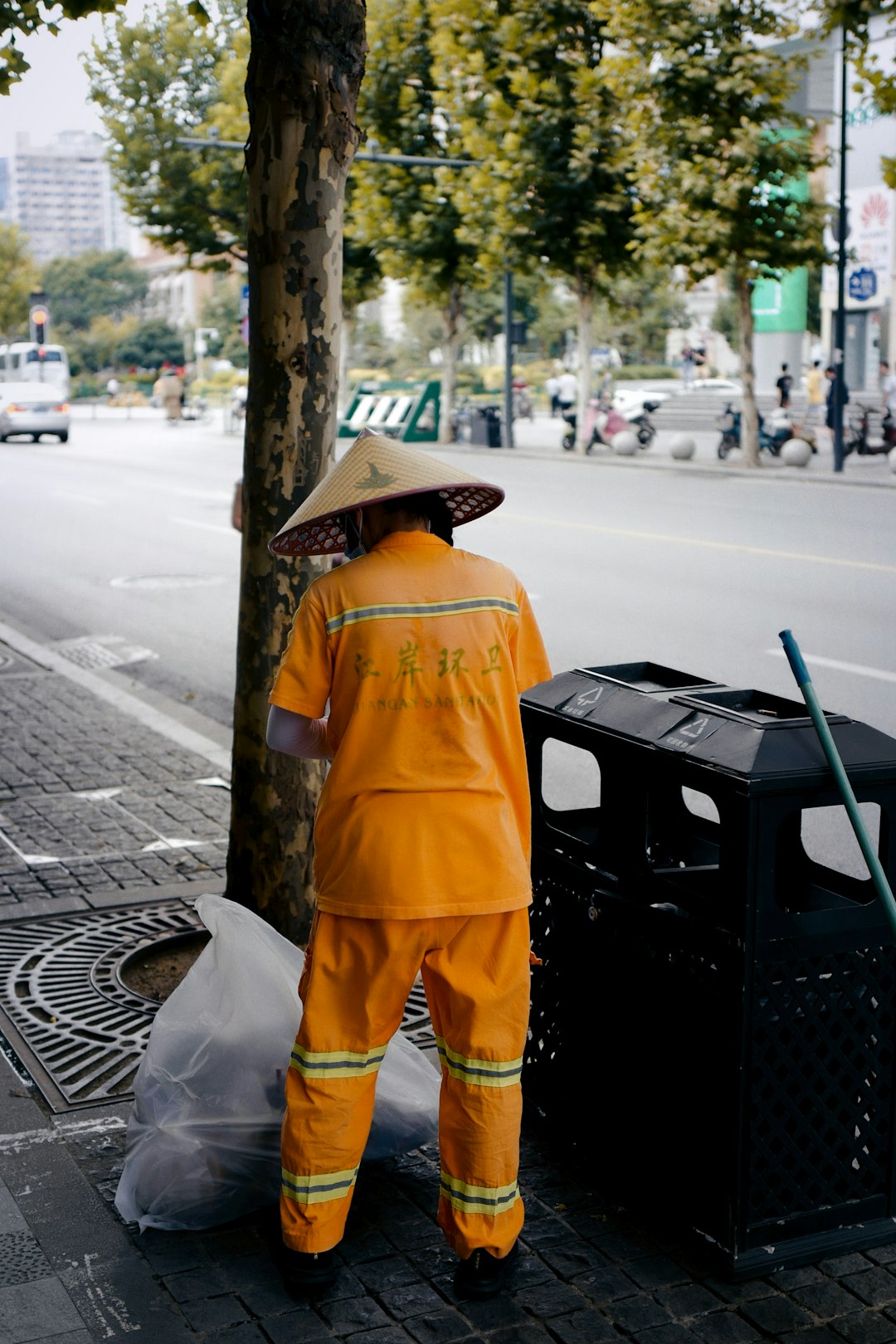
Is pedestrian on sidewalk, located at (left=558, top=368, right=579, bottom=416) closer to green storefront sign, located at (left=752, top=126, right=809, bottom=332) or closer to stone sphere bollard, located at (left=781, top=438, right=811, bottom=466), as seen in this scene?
green storefront sign, located at (left=752, top=126, right=809, bottom=332)

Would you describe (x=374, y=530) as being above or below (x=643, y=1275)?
above

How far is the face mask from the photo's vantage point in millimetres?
3375

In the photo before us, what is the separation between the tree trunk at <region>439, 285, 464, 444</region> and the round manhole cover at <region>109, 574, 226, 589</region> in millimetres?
23272

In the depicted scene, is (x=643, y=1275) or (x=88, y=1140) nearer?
(x=643, y=1275)

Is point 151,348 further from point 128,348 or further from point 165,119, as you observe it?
point 165,119

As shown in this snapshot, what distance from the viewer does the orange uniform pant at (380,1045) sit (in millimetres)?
3160

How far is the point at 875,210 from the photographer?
42281 mm

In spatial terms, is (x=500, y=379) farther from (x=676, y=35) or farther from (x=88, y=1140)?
(x=88, y=1140)

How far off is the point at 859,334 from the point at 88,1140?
4729 centimetres

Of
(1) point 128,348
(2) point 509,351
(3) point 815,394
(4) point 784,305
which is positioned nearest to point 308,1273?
(2) point 509,351

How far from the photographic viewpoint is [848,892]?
141 inches

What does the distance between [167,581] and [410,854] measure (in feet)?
39.0

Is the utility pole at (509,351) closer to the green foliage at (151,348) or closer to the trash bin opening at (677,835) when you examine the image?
the trash bin opening at (677,835)

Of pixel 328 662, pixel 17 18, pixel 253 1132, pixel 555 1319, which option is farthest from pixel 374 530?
pixel 17 18
